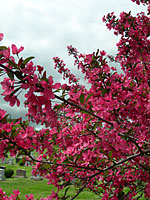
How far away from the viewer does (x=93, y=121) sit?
222 cm

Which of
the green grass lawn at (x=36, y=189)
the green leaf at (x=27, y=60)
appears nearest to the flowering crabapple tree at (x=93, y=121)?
the green leaf at (x=27, y=60)

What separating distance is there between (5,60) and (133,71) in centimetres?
279

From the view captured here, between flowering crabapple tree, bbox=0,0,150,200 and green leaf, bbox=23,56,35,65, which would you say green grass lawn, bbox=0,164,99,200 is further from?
green leaf, bbox=23,56,35,65

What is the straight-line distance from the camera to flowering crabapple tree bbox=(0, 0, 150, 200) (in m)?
1.15

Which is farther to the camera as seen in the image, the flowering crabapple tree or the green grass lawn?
the green grass lawn

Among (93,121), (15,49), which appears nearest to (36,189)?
(93,121)

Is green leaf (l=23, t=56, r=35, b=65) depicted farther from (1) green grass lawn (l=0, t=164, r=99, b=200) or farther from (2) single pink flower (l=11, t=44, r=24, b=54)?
(1) green grass lawn (l=0, t=164, r=99, b=200)

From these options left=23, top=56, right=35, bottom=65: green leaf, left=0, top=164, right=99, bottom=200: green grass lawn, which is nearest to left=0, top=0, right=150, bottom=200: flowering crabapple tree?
left=23, top=56, right=35, bottom=65: green leaf

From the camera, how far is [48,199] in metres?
1.92

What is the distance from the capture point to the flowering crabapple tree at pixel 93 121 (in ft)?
3.79

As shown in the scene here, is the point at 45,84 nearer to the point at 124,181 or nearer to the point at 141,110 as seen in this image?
the point at 141,110

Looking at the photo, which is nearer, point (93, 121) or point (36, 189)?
point (93, 121)

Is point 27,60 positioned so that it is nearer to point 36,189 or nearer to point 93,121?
point 93,121

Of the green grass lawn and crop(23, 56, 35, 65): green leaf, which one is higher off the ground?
crop(23, 56, 35, 65): green leaf
